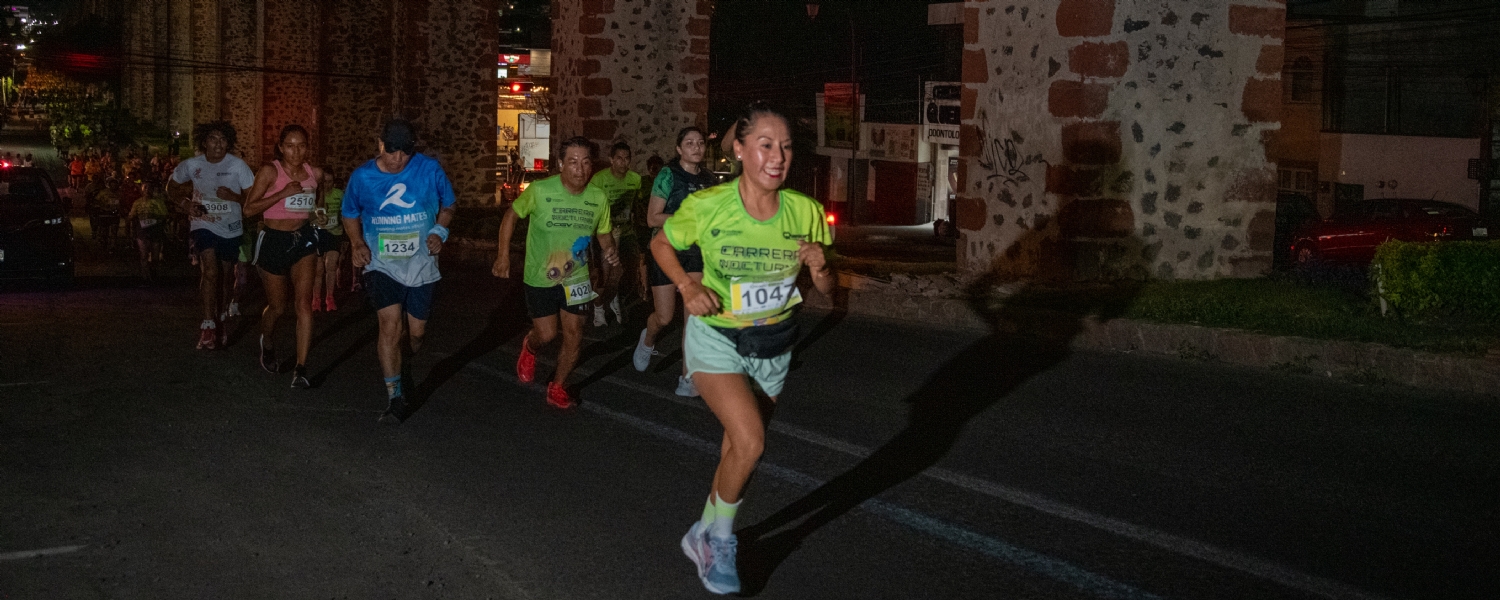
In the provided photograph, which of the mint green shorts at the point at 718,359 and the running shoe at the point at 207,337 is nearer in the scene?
the mint green shorts at the point at 718,359

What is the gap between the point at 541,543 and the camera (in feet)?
20.6

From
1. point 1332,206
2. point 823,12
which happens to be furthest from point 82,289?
point 823,12

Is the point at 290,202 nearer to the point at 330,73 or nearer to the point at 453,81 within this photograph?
the point at 453,81

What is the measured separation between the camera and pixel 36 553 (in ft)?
20.1

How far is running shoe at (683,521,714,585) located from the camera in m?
5.62

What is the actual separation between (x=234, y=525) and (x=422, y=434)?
2205 millimetres

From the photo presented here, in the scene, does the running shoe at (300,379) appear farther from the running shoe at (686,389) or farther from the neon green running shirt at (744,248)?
the neon green running shirt at (744,248)

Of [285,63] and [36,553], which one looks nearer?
[36,553]

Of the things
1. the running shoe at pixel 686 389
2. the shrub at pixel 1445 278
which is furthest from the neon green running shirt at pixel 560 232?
the shrub at pixel 1445 278

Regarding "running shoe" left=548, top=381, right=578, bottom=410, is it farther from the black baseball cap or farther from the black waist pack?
the black waist pack

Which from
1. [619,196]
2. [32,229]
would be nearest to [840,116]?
[32,229]

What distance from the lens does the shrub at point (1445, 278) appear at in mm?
11375

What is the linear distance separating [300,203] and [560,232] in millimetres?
2400

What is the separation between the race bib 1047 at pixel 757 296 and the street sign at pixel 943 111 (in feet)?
118
